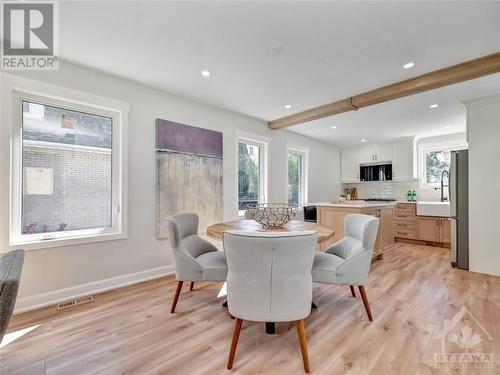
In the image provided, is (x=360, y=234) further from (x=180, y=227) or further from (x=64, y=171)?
(x=64, y=171)

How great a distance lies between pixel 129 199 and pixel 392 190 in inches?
234

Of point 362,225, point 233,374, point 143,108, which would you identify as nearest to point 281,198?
point 362,225

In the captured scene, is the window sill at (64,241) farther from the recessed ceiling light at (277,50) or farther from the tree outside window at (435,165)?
the tree outside window at (435,165)

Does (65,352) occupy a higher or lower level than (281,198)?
lower

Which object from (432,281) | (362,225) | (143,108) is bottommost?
(432,281)

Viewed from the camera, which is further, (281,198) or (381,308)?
(281,198)

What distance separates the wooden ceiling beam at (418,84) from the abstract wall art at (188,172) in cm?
171

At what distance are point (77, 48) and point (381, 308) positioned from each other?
12.1 feet

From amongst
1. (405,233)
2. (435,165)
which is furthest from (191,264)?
(435,165)

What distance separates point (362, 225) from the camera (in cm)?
214

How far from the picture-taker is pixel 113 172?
274 centimetres

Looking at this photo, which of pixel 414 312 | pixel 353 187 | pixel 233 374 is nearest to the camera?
pixel 233 374

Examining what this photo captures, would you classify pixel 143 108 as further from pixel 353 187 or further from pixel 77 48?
pixel 353 187
